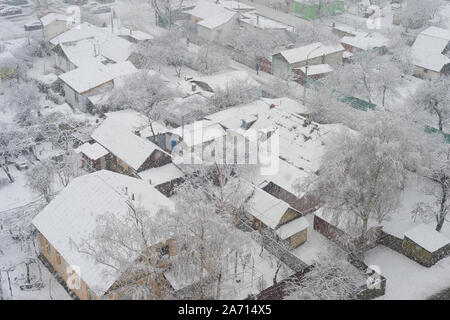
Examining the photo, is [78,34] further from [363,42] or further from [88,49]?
[363,42]

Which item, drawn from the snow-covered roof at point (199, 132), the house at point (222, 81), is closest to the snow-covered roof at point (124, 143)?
the snow-covered roof at point (199, 132)

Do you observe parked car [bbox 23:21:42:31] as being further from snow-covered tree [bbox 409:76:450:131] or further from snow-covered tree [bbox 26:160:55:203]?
snow-covered tree [bbox 409:76:450:131]

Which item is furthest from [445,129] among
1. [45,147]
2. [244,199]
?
[45,147]

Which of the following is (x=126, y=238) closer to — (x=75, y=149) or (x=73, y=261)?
(x=73, y=261)

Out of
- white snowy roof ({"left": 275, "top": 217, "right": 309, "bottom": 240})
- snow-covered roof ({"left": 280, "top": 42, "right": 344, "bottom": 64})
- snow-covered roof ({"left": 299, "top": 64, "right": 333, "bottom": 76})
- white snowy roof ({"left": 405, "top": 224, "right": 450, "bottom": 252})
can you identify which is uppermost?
snow-covered roof ({"left": 280, "top": 42, "right": 344, "bottom": 64})

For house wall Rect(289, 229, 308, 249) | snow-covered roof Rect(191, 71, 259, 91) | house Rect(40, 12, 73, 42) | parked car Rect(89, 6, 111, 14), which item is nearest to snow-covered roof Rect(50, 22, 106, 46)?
house Rect(40, 12, 73, 42)

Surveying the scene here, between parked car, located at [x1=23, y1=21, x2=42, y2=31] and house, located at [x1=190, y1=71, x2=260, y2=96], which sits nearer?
house, located at [x1=190, y1=71, x2=260, y2=96]

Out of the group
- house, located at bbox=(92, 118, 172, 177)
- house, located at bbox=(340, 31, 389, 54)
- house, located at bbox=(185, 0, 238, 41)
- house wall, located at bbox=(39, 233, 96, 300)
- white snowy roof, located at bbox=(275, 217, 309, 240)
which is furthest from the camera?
house, located at bbox=(185, 0, 238, 41)
